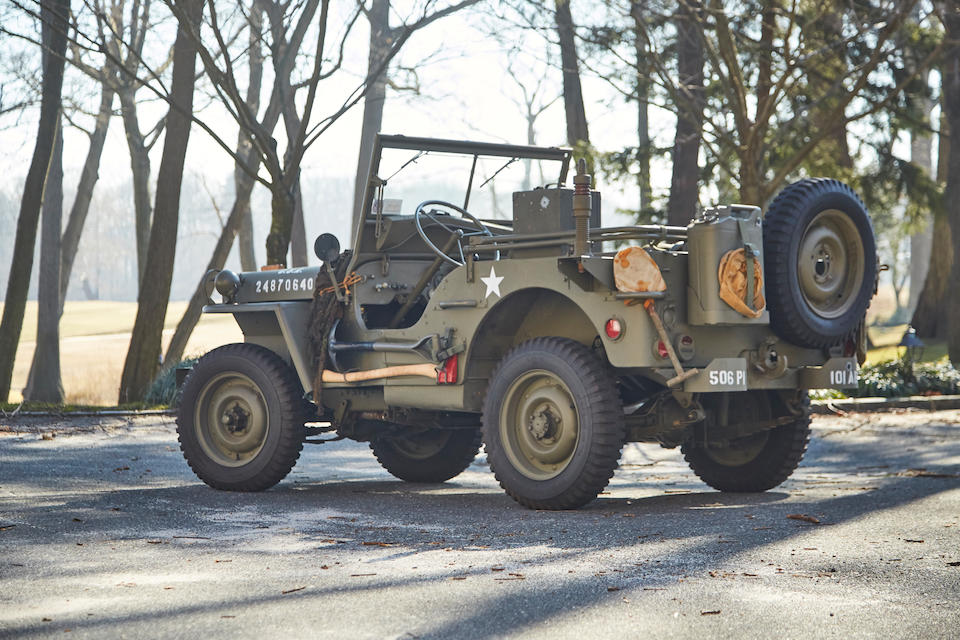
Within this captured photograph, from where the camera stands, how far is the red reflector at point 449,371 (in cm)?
787

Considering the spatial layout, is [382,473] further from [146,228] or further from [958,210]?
[146,228]

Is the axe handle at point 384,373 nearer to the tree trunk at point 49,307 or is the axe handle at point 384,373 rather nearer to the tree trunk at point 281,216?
the tree trunk at point 281,216

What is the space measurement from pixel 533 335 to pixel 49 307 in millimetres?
17384

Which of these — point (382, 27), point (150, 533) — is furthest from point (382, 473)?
point (382, 27)

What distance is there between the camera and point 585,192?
6.93 meters

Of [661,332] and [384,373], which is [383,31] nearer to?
[384,373]

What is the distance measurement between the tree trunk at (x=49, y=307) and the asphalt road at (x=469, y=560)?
45.8 feet

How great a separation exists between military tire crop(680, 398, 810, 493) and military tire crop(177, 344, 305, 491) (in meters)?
2.77

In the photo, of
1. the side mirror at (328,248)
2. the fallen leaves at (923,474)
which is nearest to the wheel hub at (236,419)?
the side mirror at (328,248)

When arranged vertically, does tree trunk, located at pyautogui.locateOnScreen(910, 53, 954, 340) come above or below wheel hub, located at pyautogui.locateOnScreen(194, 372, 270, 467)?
above

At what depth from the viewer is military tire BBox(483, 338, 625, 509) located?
22.9ft

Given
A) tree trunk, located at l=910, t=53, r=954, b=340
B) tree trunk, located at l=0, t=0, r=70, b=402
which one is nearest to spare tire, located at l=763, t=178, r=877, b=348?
tree trunk, located at l=0, t=0, r=70, b=402

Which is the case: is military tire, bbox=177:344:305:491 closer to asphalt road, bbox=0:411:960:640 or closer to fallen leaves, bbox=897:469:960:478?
asphalt road, bbox=0:411:960:640

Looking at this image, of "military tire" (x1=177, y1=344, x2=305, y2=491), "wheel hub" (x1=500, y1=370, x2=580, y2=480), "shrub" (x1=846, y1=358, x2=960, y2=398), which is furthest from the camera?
"shrub" (x1=846, y1=358, x2=960, y2=398)
